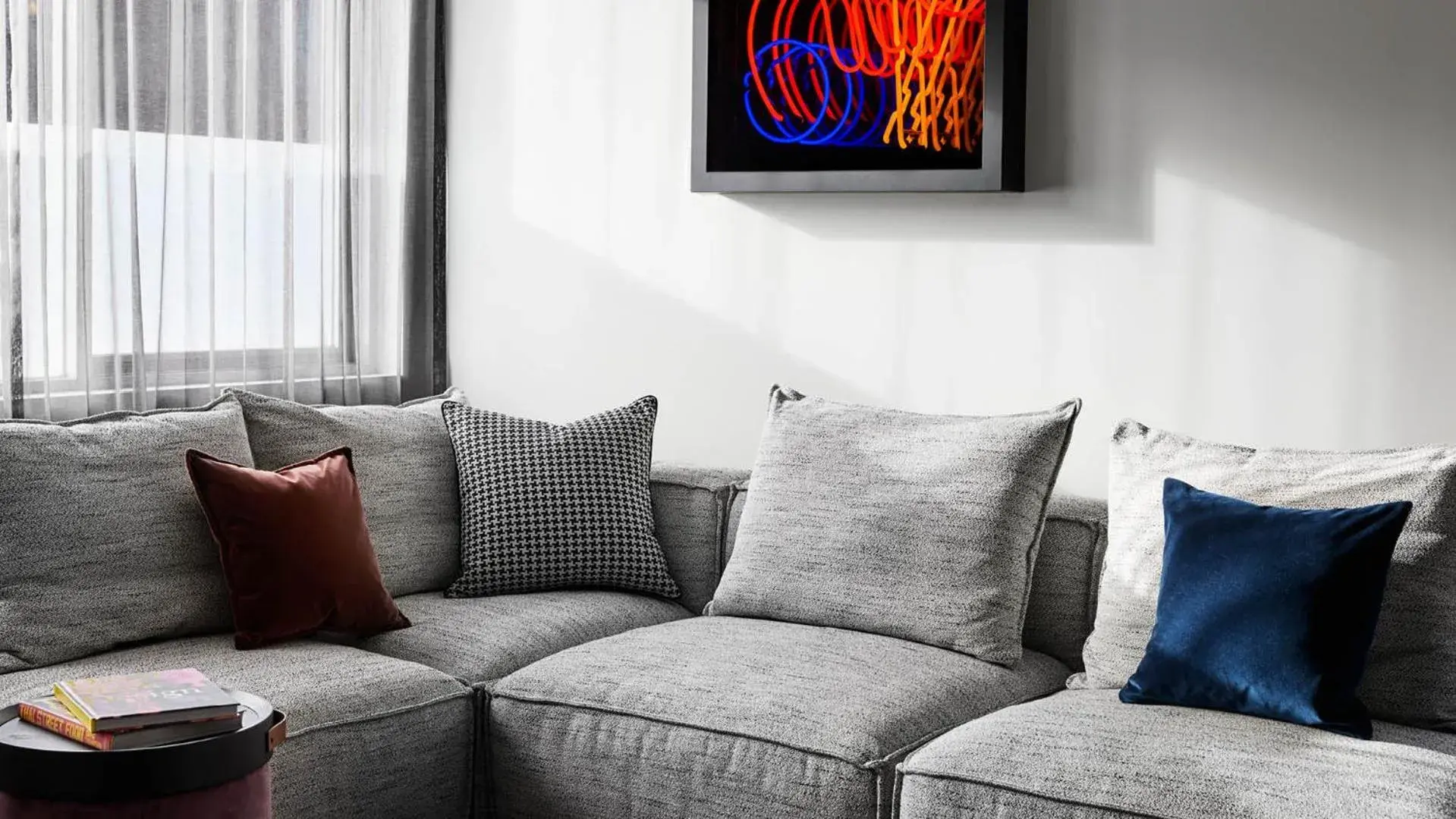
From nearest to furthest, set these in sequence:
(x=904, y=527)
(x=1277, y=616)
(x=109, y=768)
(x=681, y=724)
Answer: (x=109, y=768) < (x=1277, y=616) < (x=681, y=724) < (x=904, y=527)

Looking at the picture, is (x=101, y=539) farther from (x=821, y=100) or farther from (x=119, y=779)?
(x=821, y=100)

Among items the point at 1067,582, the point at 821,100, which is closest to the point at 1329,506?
the point at 1067,582

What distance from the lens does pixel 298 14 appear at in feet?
12.2

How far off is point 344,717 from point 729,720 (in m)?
0.62

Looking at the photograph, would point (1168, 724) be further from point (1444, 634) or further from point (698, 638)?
point (698, 638)

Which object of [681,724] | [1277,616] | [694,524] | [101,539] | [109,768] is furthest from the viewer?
[694,524]

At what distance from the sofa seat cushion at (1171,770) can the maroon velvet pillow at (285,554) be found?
1150 mm

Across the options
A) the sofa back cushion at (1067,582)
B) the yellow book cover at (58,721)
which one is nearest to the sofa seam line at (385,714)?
the yellow book cover at (58,721)

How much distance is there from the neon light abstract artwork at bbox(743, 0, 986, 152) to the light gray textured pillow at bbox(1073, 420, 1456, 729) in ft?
2.88

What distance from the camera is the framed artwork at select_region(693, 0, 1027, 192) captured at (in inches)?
125

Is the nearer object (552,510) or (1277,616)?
(1277,616)

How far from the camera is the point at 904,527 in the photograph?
2.87m

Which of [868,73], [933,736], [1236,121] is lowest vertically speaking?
[933,736]

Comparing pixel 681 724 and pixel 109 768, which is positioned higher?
pixel 109 768
